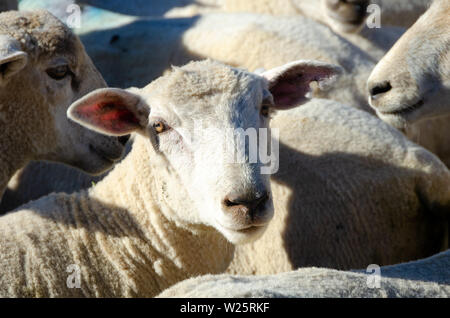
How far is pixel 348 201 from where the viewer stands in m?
4.27

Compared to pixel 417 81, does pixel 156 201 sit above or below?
below

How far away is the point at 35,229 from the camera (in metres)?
3.51

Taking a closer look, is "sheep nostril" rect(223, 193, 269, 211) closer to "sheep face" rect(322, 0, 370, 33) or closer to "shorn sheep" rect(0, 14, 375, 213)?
"shorn sheep" rect(0, 14, 375, 213)

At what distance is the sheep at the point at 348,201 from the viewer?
4109 mm

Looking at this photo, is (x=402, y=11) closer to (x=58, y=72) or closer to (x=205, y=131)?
(x=58, y=72)

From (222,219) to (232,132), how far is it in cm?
37

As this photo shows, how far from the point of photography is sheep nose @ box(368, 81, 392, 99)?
13.2 feet

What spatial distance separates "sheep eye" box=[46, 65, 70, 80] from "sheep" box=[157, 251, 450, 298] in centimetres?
186

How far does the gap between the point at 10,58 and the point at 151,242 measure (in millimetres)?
1141

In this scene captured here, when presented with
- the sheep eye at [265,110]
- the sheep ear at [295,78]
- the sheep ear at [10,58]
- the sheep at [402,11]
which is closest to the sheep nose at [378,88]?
the sheep ear at [295,78]

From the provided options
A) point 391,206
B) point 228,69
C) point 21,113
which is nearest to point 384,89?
point 391,206

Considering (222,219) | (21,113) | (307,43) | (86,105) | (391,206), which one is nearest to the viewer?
(222,219)

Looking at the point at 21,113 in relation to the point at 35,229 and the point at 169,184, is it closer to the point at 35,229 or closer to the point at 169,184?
the point at 35,229

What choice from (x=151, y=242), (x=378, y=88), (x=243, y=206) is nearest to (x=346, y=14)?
(x=378, y=88)
